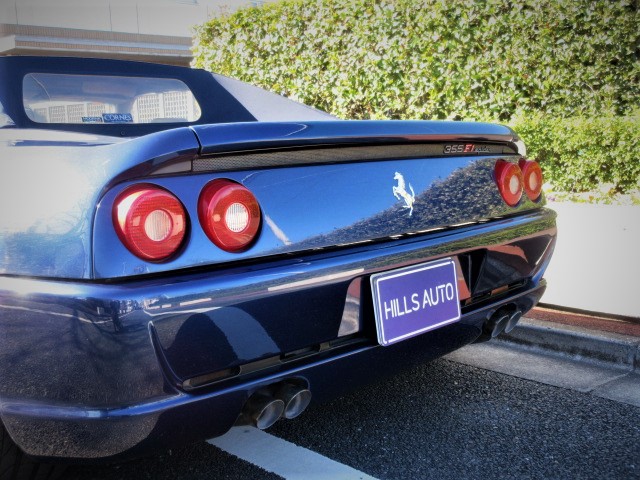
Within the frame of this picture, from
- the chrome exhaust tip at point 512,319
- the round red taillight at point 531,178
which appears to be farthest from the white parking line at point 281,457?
the round red taillight at point 531,178

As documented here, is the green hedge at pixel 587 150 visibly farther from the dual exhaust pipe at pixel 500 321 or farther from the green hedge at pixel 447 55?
the dual exhaust pipe at pixel 500 321

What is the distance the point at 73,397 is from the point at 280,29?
657 centimetres

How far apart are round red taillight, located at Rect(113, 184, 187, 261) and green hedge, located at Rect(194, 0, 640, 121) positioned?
4553mm

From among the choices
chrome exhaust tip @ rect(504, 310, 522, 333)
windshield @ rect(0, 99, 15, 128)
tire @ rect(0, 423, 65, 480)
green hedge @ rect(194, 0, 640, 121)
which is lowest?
tire @ rect(0, 423, 65, 480)

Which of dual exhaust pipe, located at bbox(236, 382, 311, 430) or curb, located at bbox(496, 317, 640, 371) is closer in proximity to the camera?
dual exhaust pipe, located at bbox(236, 382, 311, 430)

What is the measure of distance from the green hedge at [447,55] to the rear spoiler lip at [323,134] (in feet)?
11.3

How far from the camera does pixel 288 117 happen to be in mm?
2680

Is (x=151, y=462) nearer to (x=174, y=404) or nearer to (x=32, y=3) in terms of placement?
(x=174, y=404)

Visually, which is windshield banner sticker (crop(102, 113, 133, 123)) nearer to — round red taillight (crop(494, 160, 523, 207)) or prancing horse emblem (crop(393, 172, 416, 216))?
prancing horse emblem (crop(393, 172, 416, 216))

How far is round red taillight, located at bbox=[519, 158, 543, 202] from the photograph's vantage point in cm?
242

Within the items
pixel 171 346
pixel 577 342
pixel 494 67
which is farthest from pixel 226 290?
pixel 494 67

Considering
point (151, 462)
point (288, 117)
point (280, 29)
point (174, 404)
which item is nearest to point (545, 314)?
point (288, 117)

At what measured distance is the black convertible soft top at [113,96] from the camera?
7.38ft

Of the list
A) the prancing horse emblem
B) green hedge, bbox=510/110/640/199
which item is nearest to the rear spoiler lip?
the prancing horse emblem
